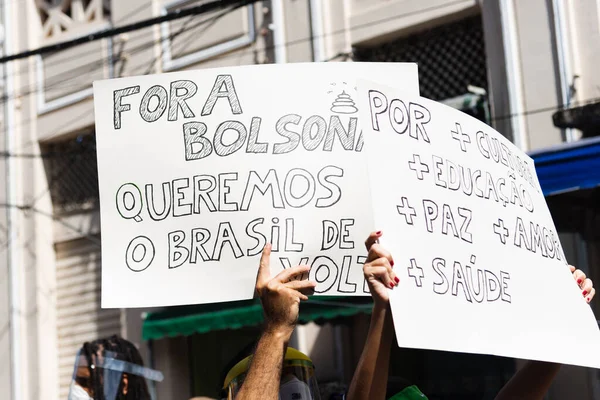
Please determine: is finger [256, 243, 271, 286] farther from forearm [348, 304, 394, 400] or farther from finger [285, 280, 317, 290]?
forearm [348, 304, 394, 400]

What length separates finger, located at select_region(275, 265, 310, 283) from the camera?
285cm

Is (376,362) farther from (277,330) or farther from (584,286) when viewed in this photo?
(584,286)

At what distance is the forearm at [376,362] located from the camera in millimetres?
2641

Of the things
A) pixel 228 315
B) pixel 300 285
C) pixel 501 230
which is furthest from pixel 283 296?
pixel 228 315

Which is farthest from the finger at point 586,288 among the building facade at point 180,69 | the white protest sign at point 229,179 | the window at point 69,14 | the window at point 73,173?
the window at point 69,14

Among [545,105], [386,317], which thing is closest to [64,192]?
[545,105]

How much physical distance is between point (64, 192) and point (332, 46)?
14.1 feet

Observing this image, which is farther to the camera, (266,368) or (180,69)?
(180,69)

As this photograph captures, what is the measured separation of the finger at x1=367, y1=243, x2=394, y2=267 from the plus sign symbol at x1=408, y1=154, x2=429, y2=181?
0.33m

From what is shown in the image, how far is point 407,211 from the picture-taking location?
109 inches

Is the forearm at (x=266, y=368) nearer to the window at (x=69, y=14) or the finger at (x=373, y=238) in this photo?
the finger at (x=373, y=238)

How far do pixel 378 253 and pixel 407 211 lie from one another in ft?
0.65

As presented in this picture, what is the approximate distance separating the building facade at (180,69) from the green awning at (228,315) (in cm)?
58

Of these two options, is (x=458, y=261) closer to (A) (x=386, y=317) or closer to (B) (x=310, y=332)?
(A) (x=386, y=317)
